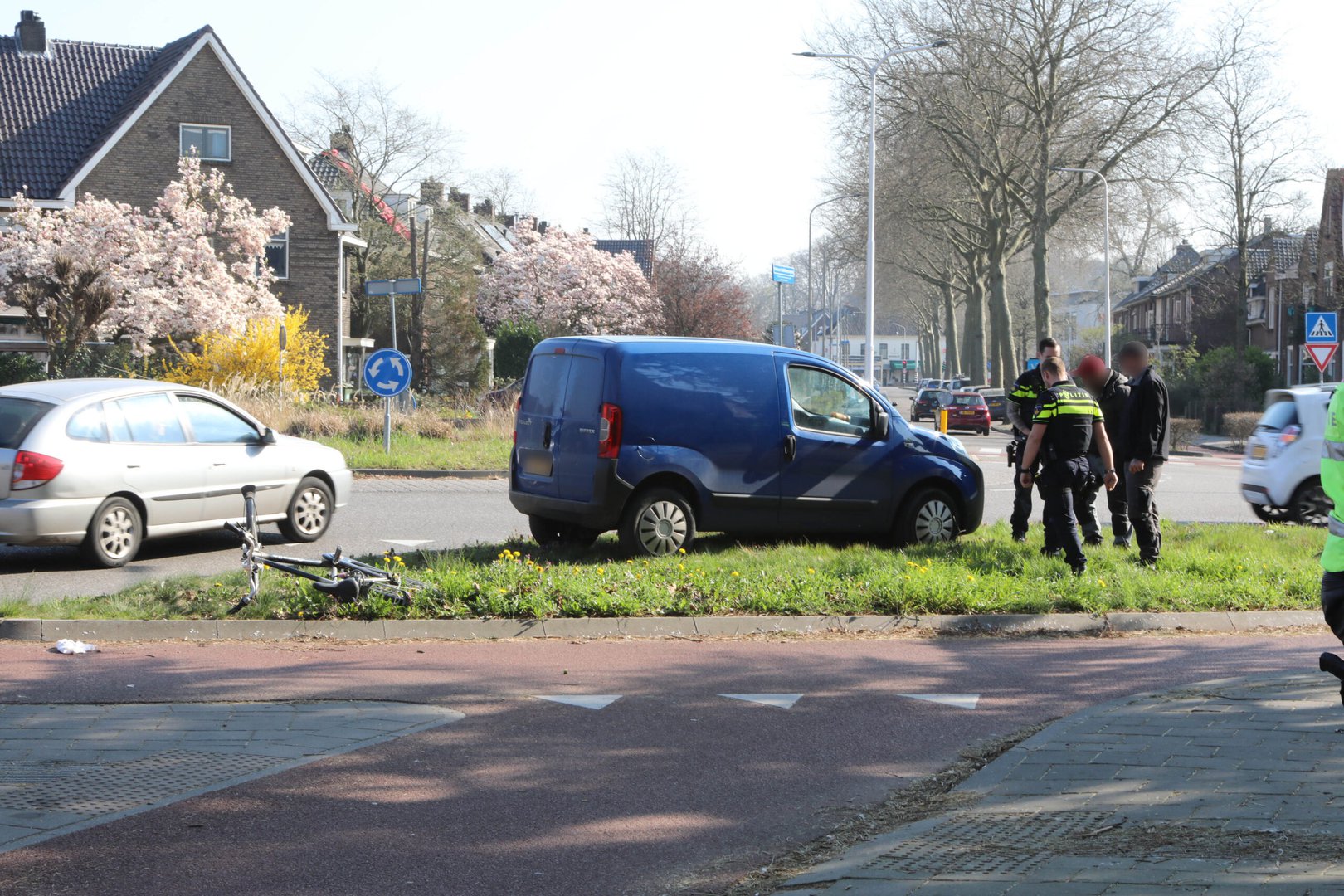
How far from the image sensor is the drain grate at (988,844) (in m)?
4.25

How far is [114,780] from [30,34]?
41.6m

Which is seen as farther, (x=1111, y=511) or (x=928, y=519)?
(x=928, y=519)

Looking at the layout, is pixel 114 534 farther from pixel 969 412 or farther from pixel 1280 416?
pixel 969 412

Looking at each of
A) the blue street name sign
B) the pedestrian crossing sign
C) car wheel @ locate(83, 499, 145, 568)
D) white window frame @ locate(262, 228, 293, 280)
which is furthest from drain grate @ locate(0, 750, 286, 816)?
white window frame @ locate(262, 228, 293, 280)

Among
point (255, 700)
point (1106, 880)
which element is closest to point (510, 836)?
point (1106, 880)

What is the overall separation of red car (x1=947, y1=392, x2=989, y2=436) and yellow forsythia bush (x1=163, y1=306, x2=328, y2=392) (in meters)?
20.9

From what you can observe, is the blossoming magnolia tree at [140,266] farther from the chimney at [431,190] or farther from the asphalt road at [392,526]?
the chimney at [431,190]

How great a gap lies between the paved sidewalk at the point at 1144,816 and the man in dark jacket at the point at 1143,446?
4.27 metres

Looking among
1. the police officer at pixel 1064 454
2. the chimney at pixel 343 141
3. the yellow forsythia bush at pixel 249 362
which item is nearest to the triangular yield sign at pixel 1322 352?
the police officer at pixel 1064 454

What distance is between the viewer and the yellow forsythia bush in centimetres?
2903

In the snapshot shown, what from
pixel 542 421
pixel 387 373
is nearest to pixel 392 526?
pixel 542 421

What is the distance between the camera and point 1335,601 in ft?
16.1

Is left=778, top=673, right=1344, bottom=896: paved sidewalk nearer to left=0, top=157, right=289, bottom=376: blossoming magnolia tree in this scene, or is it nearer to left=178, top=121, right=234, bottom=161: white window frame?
left=0, top=157, right=289, bottom=376: blossoming magnolia tree

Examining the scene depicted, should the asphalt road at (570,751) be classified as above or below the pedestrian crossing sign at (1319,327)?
below
